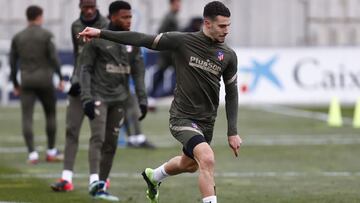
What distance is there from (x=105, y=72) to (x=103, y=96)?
272 mm

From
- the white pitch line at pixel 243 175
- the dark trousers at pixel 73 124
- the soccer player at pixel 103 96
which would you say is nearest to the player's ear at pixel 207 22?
the soccer player at pixel 103 96

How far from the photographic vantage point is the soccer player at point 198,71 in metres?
9.93

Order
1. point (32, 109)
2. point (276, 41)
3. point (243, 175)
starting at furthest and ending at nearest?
1. point (276, 41)
2. point (32, 109)
3. point (243, 175)

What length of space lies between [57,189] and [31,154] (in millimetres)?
3664

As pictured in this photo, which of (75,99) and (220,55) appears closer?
(220,55)

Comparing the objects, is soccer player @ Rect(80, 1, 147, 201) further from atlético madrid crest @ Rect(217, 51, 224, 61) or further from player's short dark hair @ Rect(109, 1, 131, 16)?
atlético madrid crest @ Rect(217, 51, 224, 61)

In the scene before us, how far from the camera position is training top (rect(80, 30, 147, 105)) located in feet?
39.9

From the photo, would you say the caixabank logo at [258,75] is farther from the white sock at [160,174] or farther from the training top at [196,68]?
the training top at [196,68]

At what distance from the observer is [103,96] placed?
12.3 m

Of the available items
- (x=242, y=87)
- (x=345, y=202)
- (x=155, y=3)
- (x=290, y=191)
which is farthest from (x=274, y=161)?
(x=155, y=3)

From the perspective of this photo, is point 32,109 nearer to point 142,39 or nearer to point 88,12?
point 88,12

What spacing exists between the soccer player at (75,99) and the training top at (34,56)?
3211 mm

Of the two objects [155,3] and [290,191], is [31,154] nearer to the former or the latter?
[290,191]

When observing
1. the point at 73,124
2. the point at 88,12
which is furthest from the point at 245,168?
the point at 88,12
